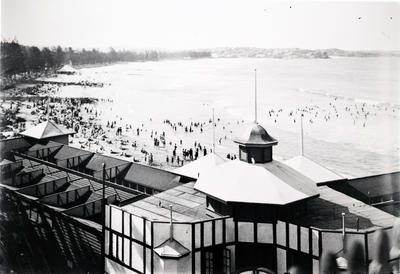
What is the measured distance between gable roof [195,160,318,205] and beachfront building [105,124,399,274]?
0.02 meters

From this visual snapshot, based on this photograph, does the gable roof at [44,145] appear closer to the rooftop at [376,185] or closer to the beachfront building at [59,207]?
the beachfront building at [59,207]

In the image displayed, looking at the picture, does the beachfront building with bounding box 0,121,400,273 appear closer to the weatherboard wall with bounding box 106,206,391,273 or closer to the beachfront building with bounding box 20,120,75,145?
the weatherboard wall with bounding box 106,206,391,273

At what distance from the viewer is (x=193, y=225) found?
1091 centimetres

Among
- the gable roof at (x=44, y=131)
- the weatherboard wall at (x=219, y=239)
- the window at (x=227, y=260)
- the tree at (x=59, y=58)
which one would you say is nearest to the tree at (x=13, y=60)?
the tree at (x=59, y=58)

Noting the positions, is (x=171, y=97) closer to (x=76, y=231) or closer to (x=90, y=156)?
(x=90, y=156)

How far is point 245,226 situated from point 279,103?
1239 inches

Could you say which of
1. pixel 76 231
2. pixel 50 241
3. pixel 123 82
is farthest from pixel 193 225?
pixel 123 82

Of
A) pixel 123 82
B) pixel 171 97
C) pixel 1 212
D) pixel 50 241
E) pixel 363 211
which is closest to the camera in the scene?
pixel 363 211

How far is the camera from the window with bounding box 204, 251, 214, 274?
11.2 metres

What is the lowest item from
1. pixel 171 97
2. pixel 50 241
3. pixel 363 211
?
pixel 50 241

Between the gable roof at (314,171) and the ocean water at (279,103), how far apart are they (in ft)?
14.9

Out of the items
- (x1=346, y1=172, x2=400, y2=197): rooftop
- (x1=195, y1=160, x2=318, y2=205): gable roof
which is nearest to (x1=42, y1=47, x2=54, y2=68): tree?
(x1=195, y1=160, x2=318, y2=205): gable roof

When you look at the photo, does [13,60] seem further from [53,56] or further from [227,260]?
[227,260]

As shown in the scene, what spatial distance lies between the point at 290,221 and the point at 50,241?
857 cm
